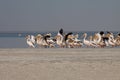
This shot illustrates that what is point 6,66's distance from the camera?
54.5ft

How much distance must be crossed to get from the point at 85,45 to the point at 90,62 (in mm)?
16335

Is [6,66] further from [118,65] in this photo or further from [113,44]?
[113,44]

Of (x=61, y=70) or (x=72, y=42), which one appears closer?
(x=61, y=70)

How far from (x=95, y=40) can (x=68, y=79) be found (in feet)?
62.8

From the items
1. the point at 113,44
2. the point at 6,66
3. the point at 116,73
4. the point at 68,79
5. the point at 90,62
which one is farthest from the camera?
the point at 113,44

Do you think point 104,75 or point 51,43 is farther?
point 51,43

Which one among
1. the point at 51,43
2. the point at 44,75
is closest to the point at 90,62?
the point at 44,75

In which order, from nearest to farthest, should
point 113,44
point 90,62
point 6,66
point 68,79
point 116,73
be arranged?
point 68,79, point 116,73, point 6,66, point 90,62, point 113,44

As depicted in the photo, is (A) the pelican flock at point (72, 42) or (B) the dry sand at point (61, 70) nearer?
(B) the dry sand at point (61, 70)

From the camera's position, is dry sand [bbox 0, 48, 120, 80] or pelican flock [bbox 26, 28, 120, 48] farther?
pelican flock [bbox 26, 28, 120, 48]

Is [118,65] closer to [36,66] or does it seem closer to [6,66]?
[36,66]

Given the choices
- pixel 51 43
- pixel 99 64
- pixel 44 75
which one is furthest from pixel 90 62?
pixel 51 43

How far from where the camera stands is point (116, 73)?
15.1 m

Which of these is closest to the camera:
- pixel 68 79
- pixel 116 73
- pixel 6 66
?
pixel 68 79
